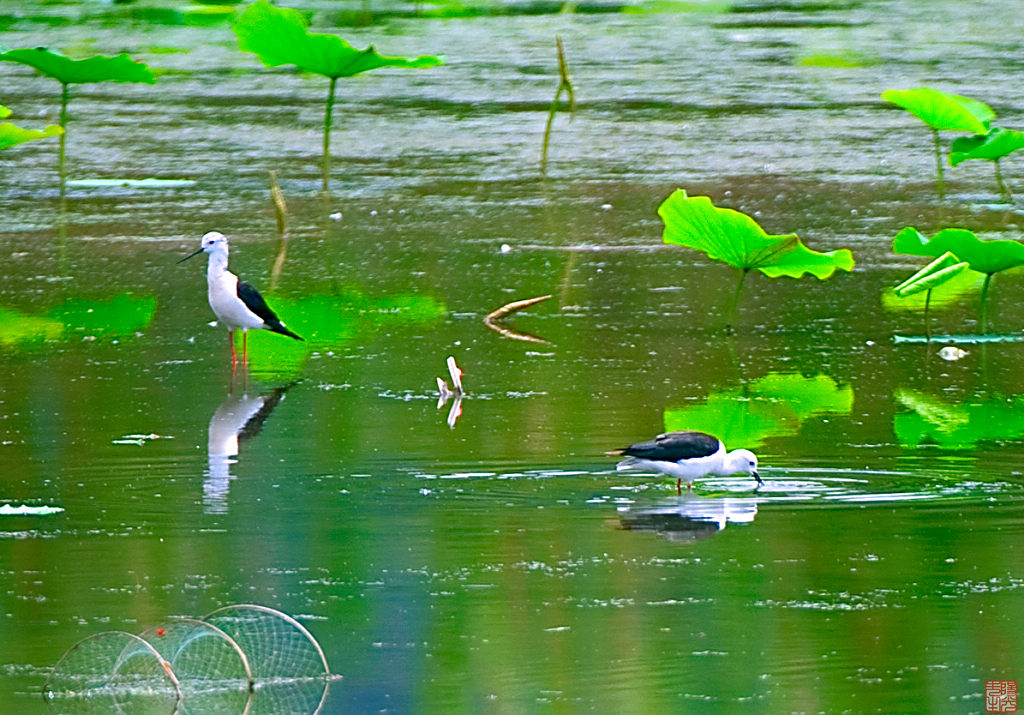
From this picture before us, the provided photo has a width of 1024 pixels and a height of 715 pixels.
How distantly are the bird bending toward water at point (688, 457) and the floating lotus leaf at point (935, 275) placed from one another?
2.29 meters

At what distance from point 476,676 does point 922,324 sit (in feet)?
16.3

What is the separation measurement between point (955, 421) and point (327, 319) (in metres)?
3.22

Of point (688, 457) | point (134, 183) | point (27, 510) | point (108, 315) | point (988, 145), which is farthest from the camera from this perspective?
point (134, 183)

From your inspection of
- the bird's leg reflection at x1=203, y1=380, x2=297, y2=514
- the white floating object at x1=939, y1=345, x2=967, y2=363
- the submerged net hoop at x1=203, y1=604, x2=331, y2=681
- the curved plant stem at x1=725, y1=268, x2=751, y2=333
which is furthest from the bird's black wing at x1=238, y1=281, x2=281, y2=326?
the submerged net hoop at x1=203, y1=604, x2=331, y2=681

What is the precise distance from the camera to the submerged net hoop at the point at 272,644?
4.62 m

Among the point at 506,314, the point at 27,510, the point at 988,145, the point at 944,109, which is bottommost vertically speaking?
the point at 506,314

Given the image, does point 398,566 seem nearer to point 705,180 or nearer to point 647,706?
point 647,706

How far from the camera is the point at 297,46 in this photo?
11.9 metres

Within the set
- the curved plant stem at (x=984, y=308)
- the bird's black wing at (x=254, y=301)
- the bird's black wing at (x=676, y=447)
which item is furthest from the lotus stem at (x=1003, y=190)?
the bird's black wing at (x=676, y=447)

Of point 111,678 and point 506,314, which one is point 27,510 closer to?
point 111,678

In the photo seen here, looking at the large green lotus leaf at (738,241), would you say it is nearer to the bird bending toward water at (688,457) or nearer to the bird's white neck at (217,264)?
the bird's white neck at (217,264)

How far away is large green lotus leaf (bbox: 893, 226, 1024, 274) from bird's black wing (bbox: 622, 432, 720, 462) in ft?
8.42

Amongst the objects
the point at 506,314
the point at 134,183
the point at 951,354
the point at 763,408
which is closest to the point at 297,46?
the point at 134,183

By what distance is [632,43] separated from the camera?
1817 centimetres
